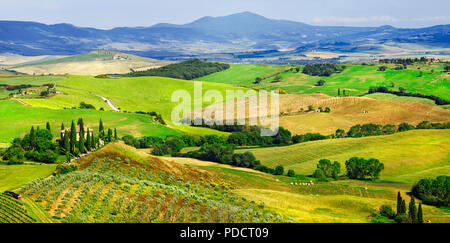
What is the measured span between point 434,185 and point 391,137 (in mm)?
43031

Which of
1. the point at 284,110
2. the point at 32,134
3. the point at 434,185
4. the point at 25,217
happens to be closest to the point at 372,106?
the point at 284,110

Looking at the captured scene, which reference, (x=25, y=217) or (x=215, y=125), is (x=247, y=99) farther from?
(x=25, y=217)

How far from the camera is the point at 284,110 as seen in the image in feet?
531

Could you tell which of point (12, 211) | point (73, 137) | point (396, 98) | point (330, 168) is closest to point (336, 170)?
point (330, 168)

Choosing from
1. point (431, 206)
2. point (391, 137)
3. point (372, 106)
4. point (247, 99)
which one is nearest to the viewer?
point (431, 206)

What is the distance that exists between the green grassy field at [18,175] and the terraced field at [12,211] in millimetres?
8624

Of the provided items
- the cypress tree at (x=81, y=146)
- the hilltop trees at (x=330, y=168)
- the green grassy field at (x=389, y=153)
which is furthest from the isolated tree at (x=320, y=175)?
the cypress tree at (x=81, y=146)

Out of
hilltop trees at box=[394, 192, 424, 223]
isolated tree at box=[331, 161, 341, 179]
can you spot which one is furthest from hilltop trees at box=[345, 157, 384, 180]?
hilltop trees at box=[394, 192, 424, 223]

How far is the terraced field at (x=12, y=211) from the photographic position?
3894cm

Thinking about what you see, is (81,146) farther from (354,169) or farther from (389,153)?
(389,153)

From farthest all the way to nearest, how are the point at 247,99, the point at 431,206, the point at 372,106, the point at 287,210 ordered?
the point at 247,99
the point at 372,106
the point at 431,206
the point at 287,210

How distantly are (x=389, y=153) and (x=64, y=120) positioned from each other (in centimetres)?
9280

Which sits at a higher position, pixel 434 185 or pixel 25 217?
pixel 25 217
